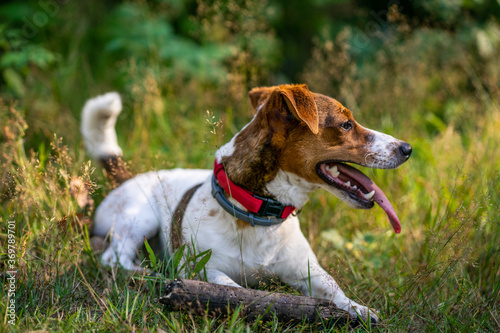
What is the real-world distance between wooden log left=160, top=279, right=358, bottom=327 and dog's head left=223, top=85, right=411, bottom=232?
1.77ft

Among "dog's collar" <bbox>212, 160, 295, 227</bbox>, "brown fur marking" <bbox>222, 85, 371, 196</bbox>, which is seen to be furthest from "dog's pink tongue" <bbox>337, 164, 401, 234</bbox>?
"dog's collar" <bbox>212, 160, 295, 227</bbox>

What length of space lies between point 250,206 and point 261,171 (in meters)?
0.18

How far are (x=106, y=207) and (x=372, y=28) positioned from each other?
13.4 ft

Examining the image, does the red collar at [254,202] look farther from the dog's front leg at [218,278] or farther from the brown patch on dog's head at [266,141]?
the dog's front leg at [218,278]

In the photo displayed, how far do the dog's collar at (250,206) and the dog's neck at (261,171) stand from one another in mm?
30

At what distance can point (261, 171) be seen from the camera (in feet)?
7.25

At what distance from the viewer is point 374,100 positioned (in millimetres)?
4570

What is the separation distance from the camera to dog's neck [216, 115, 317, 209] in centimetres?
221

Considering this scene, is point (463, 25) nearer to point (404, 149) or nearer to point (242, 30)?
point (242, 30)

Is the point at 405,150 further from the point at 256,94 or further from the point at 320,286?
the point at 256,94

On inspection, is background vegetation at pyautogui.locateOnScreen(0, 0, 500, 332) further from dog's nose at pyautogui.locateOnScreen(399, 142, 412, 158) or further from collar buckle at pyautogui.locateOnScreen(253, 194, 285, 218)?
collar buckle at pyautogui.locateOnScreen(253, 194, 285, 218)

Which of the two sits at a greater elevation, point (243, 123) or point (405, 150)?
point (405, 150)

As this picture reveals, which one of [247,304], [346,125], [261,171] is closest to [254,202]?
[261,171]

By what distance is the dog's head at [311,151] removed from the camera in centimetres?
220
